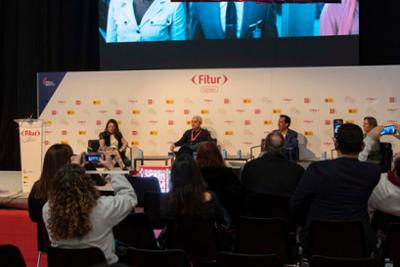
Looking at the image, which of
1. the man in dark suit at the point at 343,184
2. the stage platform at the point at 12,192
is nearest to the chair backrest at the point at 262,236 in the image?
the man in dark suit at the point at 343,184

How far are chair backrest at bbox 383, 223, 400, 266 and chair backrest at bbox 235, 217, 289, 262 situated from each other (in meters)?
0.62

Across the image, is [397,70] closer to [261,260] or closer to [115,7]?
[115,7]

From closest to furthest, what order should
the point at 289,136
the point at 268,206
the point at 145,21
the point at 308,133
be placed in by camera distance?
the point at 268,206
the point at 289,136
the point at 308,133
the point at 145,21

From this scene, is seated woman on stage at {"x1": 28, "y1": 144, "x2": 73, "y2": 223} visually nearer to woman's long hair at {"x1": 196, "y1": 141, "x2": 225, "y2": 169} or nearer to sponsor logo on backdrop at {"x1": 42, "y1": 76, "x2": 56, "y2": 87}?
woman's long hair at {"x1": 196, "y1": 141, "x2": 225, "y2": 169}

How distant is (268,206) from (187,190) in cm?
83

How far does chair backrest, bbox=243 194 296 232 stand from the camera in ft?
12.1

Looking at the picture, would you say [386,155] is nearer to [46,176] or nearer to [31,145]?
[31,145]

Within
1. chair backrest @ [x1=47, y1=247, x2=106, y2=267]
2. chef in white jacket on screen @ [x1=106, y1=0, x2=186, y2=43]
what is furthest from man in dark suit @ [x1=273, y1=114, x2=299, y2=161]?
chair backrest @ [x1=47, y1=247, x2=106, y2=267]

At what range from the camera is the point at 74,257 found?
2594mm

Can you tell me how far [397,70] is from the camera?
8.56 metres

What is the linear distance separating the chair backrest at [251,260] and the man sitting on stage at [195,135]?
6.38 meters

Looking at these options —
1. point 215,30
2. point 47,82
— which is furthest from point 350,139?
point 47,82

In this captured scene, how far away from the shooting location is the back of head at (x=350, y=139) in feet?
9.35

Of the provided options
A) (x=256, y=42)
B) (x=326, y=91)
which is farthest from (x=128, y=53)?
(x=326, y=91)
